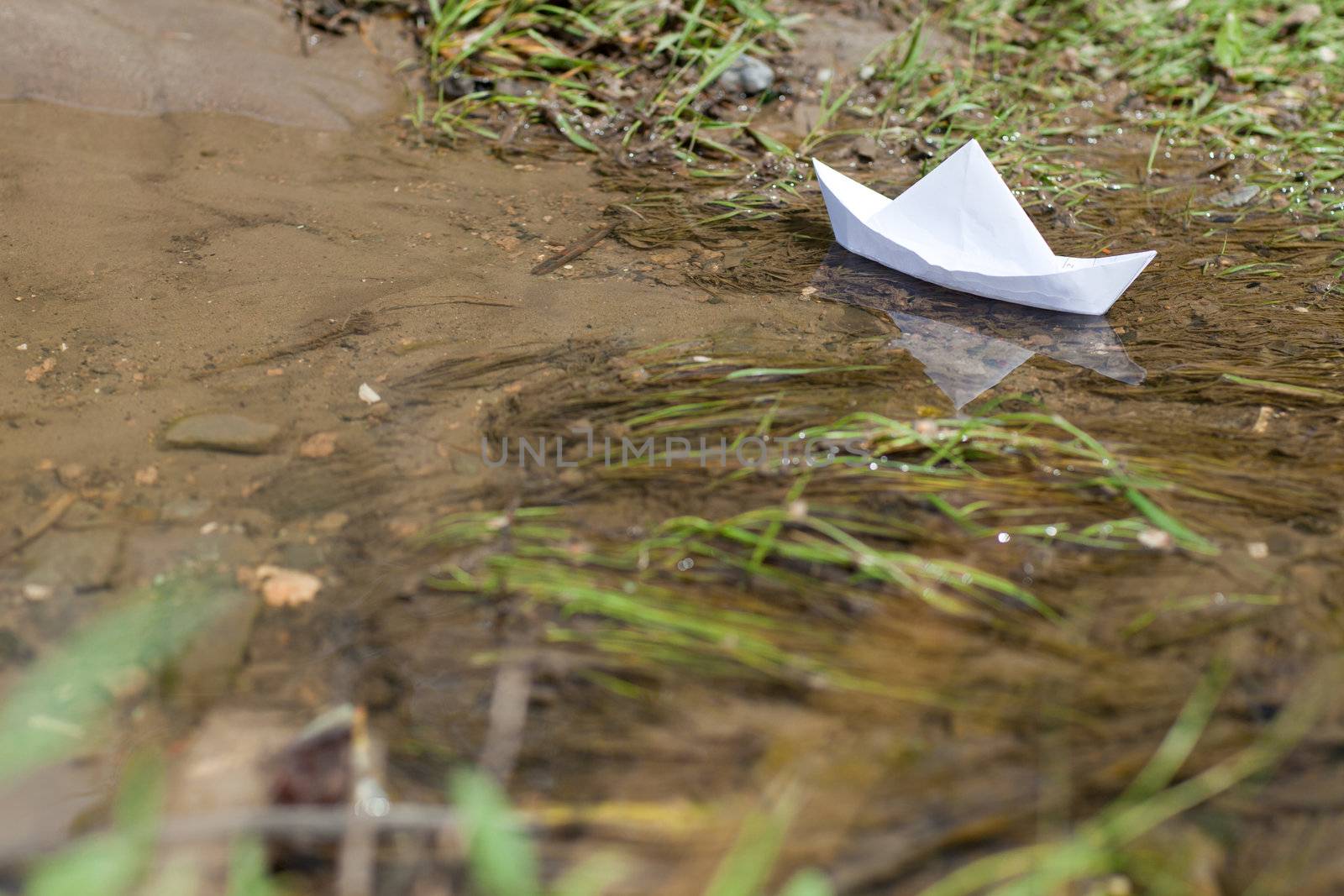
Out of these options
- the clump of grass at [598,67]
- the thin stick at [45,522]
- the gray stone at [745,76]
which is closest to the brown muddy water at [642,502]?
the thin stick at [45,522]

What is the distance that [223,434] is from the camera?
5.99ft

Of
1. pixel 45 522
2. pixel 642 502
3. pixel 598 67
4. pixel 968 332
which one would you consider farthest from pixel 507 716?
pixel 598 67

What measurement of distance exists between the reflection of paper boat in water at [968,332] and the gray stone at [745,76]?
124cm

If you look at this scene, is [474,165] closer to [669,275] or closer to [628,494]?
[669,275]

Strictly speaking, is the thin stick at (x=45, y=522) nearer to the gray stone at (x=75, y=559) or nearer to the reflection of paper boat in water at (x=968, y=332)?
the gray stone at (x=75, y=559)

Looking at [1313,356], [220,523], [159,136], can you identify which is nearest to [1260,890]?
[1313,356]

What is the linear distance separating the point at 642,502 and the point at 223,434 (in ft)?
2.68

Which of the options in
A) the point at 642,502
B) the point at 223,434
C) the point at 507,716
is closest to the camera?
the point at 507,716

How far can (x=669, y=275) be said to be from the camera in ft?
8.02

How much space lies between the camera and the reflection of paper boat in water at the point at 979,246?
2.23m

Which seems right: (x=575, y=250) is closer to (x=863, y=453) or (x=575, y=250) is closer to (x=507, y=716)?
(x=863, y=453)

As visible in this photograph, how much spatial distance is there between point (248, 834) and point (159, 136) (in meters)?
2.50

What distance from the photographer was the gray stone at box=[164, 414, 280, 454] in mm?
1804

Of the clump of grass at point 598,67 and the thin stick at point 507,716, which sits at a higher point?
the clump of grass at point 598,67
